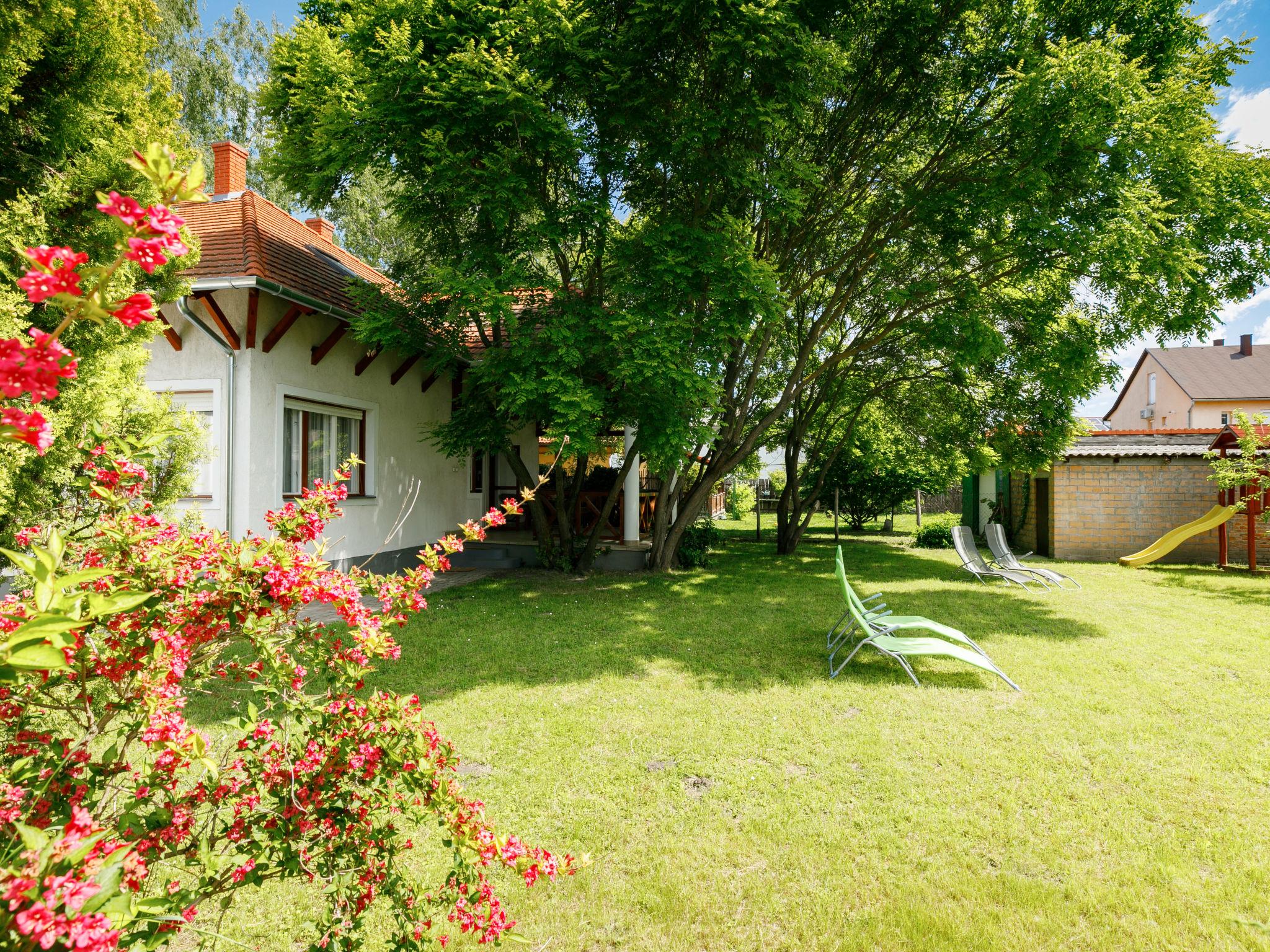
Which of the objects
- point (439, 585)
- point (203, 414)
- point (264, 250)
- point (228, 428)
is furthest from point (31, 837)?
point (264, 250)

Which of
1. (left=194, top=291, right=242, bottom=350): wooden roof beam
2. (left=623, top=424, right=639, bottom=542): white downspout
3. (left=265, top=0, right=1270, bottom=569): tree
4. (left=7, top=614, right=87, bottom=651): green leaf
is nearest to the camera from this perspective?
(left=7, top=614, right=87, bottom=651): green leaf

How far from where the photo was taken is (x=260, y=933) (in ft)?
9.11

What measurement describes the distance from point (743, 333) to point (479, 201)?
3.84 metres

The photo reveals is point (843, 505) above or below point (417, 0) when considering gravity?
below

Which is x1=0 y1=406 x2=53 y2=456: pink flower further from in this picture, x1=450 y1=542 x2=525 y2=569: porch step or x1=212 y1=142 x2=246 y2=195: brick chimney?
x1=212 y1=142 x2=246 y2=195: brick chimney

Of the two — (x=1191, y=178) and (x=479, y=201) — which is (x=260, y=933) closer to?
(x=479, y=201)

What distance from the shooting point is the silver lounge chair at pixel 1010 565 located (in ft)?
37.0

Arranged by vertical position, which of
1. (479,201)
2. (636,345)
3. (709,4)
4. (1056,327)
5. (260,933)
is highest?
(709,4)

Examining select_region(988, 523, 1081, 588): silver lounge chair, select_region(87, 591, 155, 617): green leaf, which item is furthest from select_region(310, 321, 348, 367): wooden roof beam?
select_region(988, 523, 1081, 588): silver lounge chair

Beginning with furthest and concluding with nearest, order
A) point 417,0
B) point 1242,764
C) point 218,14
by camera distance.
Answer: point 218,14, point 417,0, point 1242,764

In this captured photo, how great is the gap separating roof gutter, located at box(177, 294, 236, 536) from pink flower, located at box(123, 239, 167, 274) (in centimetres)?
934

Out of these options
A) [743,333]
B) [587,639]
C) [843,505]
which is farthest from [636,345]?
[843,505]

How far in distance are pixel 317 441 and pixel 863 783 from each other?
9980 mm

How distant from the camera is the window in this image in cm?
1053
